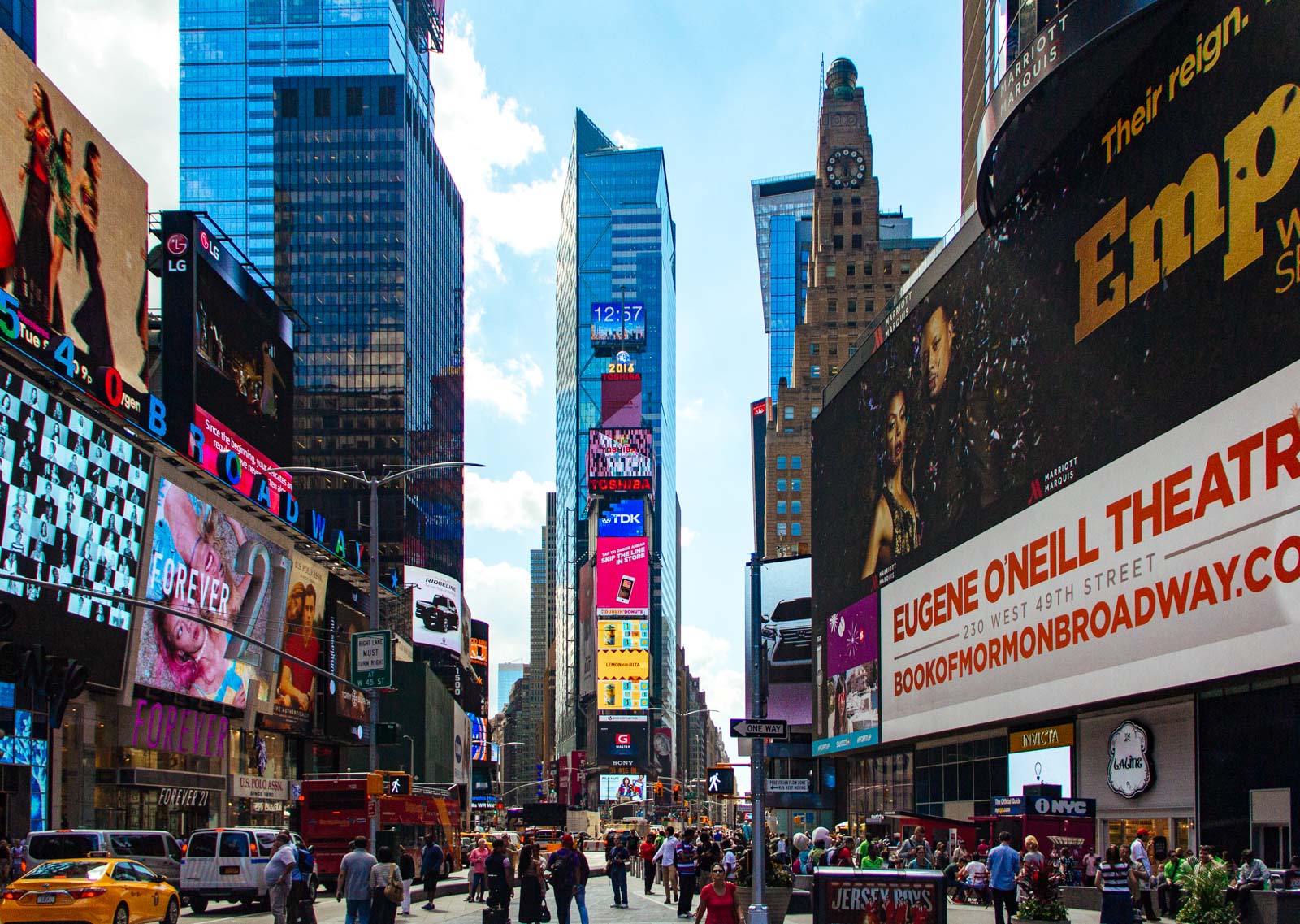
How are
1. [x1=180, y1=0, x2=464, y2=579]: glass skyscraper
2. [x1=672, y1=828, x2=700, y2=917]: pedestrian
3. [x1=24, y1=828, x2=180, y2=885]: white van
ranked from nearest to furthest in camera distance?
[x1=24, y1=828, x2=180, y2=885]: white van, [x1=672, y1=828, x2=700, y2=917]: pedestrian, [x1=180, y1=0, x2=464, y2=579]: glass skyscraper

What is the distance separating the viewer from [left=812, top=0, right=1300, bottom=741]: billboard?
98.5 ft

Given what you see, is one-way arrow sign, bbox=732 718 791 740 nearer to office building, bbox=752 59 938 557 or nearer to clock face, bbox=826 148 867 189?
office building, bbox=752 59 938 557

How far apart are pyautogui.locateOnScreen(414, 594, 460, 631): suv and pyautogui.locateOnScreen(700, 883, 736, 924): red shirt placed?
146m

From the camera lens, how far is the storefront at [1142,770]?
3638cm

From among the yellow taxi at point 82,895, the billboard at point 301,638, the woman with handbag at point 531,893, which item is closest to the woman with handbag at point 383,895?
the woman with handbag at point 531,893

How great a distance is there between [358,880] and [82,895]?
617 cm

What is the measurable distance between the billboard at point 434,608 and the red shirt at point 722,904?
141811 mm

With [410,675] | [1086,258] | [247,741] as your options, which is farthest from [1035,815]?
[410,675]

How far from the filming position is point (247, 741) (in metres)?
77.2

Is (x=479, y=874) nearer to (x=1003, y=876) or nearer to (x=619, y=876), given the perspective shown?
(x=619, y=876)

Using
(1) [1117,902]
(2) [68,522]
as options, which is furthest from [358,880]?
(2) [68,522]

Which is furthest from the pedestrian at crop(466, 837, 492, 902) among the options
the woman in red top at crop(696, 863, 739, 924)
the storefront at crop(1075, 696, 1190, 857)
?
the woman in red top at crop(696, 863, 739, 924)

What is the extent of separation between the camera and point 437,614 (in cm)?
16775

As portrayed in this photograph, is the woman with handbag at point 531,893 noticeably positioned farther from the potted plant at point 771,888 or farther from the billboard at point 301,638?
the billboard at point 301,638
